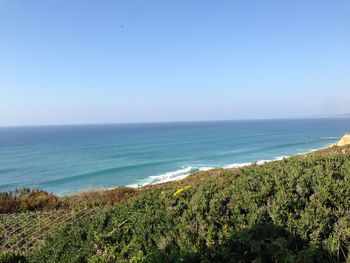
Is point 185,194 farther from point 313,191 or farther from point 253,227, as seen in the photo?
point 313,191

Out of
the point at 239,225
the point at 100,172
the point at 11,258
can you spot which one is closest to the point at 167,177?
the point at 100,172

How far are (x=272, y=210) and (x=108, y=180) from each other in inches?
1367

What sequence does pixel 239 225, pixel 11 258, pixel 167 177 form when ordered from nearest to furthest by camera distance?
pixel 239 225 < pixel 11 258 < pixel 167 177

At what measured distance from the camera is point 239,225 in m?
3.60

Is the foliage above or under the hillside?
under

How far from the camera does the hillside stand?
3.25m

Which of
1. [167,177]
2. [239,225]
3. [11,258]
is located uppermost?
[239,225]

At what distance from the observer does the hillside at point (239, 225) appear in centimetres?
325

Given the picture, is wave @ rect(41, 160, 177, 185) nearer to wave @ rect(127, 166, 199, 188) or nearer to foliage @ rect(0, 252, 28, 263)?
wave @ rect(127, 166, 199, 188)

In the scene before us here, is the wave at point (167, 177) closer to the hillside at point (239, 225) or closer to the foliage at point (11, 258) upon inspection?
the foliage at point (11, 258)

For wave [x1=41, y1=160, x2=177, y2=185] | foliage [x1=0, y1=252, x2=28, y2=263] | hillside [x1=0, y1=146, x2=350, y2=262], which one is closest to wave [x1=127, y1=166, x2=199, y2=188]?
wave [x1=41, y1=160, x2=177, y2=185]

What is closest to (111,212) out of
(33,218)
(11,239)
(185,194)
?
(185,194)

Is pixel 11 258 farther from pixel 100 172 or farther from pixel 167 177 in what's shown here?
pixel 100 172

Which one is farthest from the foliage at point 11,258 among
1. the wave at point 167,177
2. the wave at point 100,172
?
the wave at point 100,172
